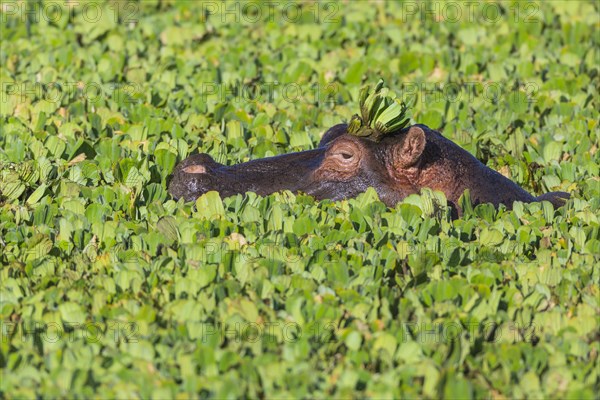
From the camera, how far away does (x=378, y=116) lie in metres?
6.71

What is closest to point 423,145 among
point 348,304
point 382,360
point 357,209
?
point 357,209

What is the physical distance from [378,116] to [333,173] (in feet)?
1.32

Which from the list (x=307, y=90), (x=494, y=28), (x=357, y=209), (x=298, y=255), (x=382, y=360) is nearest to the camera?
(x=382, y=360)

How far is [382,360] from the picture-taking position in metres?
5.11

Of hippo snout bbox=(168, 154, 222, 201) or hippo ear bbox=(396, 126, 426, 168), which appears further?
hippo snout bbox=(168, 154, 222, 201)

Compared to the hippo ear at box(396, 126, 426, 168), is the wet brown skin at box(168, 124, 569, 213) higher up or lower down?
lower down

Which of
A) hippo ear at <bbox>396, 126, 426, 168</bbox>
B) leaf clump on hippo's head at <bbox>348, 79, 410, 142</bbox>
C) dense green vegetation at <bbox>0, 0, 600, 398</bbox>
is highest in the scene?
leaf clump on hippo's head at <bbox>348, 79, 410, 142</bbox>

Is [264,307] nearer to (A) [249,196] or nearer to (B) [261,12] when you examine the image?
(A) [249,196]

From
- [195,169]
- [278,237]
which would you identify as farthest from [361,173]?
[195,169]

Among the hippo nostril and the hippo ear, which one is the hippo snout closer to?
the hippo nostril

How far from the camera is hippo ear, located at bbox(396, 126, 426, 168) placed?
669 cm

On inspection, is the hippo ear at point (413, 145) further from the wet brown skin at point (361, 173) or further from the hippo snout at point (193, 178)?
the hippo snout at point (193, 178)

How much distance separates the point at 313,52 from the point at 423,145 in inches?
154

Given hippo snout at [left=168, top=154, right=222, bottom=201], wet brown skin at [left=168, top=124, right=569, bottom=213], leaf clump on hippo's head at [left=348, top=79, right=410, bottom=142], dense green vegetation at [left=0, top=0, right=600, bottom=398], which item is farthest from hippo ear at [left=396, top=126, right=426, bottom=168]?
hippo snout at [left=168, top=154, right=222, bottom=201]
